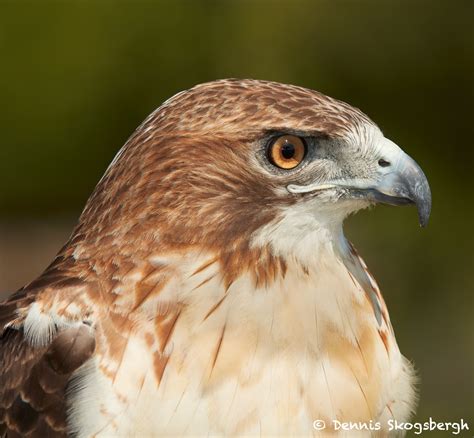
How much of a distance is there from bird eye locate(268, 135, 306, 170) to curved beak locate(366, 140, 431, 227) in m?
0.23

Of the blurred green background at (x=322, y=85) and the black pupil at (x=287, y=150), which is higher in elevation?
the black pupil at (x=287, y=150)

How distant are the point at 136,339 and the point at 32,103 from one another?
5.19 metres

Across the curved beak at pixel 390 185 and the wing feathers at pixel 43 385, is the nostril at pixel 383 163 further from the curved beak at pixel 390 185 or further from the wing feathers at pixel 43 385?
the wing feathers at pixel 43 385

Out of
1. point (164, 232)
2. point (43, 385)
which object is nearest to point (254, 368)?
point (164, 232)

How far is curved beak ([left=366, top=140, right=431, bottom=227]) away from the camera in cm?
276

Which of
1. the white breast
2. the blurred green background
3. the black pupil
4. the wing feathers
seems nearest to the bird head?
the black pupil

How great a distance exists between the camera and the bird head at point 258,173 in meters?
2.76

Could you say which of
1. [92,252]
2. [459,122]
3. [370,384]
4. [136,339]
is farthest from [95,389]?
[459,122]

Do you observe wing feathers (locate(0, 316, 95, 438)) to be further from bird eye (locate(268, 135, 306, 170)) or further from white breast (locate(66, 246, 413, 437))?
bird eye (locate(268, 135, 306, 170))

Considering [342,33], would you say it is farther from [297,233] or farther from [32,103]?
[297,233]

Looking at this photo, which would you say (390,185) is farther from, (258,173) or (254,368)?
(254,368)

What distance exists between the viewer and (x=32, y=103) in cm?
760

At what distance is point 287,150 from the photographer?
9.03ft

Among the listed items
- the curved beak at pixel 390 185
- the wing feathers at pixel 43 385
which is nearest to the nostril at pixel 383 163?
the curved beak at pixel 390 185
